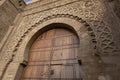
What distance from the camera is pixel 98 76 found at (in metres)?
2.00

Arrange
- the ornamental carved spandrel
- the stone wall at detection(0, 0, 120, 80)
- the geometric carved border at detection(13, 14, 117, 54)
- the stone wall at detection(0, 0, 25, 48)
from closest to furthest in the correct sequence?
the stone wall at detection(0, 0, 120, 80), the geometric carved border at detection(13, 14, 117, 54), the ornamental carved spandrel, the stone wall at detection(0, 0, 25, 48)

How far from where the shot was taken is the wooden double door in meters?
2.67

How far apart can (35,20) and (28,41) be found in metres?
1.01

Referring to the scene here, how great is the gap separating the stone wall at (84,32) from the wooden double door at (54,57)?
0.35 m

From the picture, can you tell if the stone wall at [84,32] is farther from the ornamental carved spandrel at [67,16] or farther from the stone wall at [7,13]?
the stone wall at [7,13]

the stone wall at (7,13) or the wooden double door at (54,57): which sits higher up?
the stone wall at (7,13)

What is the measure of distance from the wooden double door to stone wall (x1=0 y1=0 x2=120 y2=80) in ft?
1.14

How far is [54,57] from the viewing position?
308 centimetres

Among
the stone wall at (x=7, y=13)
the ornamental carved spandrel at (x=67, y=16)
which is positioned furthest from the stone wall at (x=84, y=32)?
the stone wall at (x=7, y=13)

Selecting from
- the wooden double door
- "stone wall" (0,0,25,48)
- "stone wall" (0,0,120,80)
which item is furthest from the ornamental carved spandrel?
the wooden double door

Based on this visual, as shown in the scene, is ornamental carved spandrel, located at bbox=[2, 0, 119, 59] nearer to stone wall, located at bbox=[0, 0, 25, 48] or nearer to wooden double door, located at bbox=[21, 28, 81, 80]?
stone wall, located at bbox=[0, 0, 25, 48]

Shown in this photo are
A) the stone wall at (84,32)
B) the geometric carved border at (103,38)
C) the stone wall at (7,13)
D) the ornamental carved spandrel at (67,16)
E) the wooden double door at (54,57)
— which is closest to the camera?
the stone wall at (84,32)

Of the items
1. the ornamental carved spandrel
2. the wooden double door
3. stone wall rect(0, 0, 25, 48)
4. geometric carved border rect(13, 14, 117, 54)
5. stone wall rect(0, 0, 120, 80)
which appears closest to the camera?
stone wall rect(0, 0, 120, 80)

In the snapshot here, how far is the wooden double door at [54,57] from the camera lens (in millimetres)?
2672
